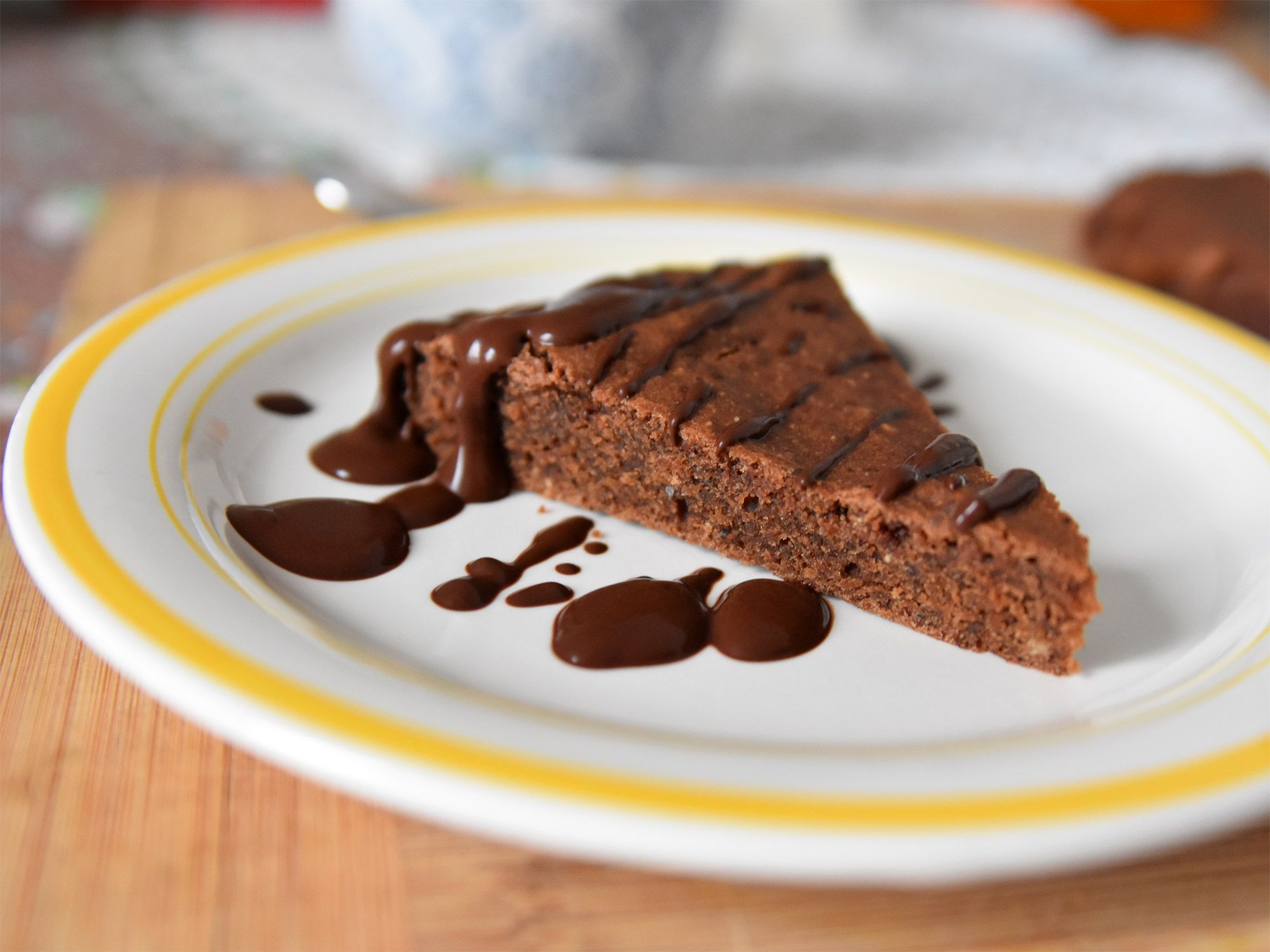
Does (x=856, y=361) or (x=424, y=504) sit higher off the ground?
(x=856, y=361)

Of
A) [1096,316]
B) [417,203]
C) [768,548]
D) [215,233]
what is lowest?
[215,233]

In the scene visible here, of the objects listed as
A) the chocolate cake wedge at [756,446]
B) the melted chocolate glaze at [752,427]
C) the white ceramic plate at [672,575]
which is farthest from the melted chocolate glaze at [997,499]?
the melted chocolate glaze at [752,427]

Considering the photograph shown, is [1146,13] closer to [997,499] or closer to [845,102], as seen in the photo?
[845,102]

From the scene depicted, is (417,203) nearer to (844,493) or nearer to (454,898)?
(844,493)

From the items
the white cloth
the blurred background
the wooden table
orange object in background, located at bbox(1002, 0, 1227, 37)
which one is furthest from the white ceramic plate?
orange object in background, located at bbox(1002, 0, 1227, 37)

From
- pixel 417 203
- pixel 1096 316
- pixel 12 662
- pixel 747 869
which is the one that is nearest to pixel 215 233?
pixel 417 203

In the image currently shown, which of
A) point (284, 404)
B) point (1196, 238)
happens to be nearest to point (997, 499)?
point (284, 404)

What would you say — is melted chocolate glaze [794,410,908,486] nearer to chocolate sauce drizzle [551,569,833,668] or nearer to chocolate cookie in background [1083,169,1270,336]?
chocolate sauce drizzle [551,569,833,668]
